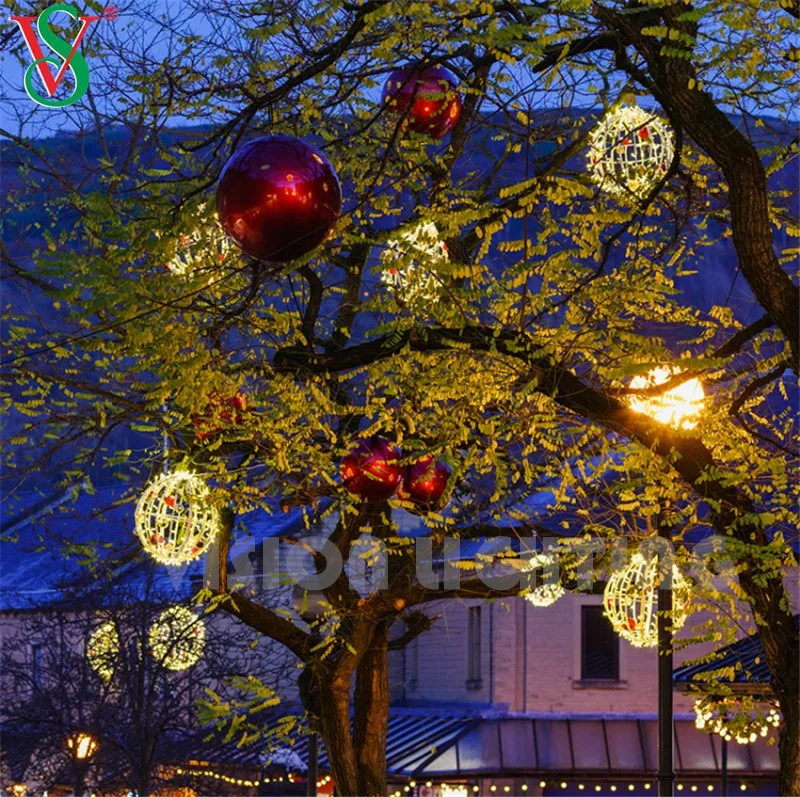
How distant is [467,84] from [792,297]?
2.44 m

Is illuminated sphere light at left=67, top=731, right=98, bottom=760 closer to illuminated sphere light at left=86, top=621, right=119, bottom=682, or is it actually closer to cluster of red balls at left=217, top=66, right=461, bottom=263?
illuminated sphere light at left=86, top=621, right=119, bottom=682

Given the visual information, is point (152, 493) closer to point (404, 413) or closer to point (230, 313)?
point (404, 413)

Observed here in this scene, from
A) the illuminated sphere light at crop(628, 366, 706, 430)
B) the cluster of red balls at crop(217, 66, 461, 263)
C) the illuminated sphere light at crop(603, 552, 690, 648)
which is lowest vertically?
the illuminated sphere light at crop(603, 552, 690, 648)

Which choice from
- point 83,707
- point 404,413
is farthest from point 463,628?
point 404,413

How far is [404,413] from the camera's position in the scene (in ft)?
37.4

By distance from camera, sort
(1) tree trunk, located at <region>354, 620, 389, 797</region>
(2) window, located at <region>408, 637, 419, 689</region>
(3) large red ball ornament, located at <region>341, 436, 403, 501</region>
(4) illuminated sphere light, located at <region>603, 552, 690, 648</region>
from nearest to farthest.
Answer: (4) illuminated sphere light, located at <region>603, 552, 690, 648</region> < (3) large red ball ornament, located at <region>341, 436, 403, 501</region> < (1) tree trunk, located at <region>354, 620, 389, 797</region> < (2) window, located at <region>408, 637, 419, 689</region>

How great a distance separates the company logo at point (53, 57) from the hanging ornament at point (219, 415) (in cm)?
244

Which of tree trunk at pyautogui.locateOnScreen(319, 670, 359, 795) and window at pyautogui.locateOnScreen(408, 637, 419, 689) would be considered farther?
window at pyautogui.locateOnScreen(408, 637, 419, 689)

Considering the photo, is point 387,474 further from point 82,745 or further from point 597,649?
point 597,649

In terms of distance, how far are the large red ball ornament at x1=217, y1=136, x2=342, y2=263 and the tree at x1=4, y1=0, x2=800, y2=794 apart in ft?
3.11

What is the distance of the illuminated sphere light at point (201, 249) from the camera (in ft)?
27.8

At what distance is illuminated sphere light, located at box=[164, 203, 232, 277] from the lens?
8.47 m

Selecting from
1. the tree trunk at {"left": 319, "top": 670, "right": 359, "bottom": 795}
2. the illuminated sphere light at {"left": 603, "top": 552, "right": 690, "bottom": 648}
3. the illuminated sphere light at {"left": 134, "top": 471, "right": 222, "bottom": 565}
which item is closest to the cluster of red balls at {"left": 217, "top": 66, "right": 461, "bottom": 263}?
the illuminated sphere light at {"left": 603, "top": 552, "right": 690, "bottom": 648}

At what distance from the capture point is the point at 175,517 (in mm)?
11352
